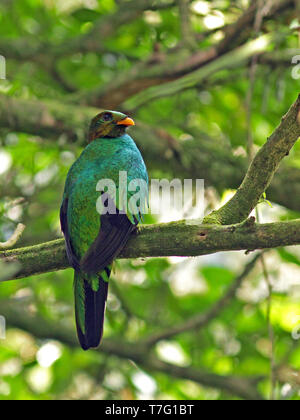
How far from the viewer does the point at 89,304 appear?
307 centimetres

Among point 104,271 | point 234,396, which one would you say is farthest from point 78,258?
point 234,396

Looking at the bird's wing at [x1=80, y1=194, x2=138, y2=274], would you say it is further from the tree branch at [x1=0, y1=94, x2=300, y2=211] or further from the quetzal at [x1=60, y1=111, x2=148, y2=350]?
the tree branch at [x1=0, y1=94, x2=300, y2=211]

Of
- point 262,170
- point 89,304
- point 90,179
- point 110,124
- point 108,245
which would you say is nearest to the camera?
point 262,170

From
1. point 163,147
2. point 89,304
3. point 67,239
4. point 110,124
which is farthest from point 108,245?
point 163,147

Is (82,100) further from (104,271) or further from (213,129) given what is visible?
(104,271)

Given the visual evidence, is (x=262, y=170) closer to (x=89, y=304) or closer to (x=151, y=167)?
(x=89, y=304)

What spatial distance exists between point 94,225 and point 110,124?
3.07 ft

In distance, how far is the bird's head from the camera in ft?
12.6

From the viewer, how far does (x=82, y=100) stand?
16.9ft

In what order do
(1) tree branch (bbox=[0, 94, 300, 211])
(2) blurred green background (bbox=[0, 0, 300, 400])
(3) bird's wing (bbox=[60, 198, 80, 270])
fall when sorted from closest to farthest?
(3) bird's wing (bbox=[60, 198, 80, 270]) < (1) tree branch (bbox=[0, 94, 300, 211]) < (2) blurred green background (bbox=[0, 0, 300, 400])

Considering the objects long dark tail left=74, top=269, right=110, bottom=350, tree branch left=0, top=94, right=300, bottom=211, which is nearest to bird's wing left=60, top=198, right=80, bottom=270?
long dark tail left=74, top=269, right=110, bottom=350

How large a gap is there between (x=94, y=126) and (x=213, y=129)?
218 centimetres

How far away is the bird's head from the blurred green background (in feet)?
1.44

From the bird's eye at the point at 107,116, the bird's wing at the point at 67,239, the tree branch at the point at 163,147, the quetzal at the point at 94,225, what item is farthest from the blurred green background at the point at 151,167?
the bird's wing at the point at 67,239
